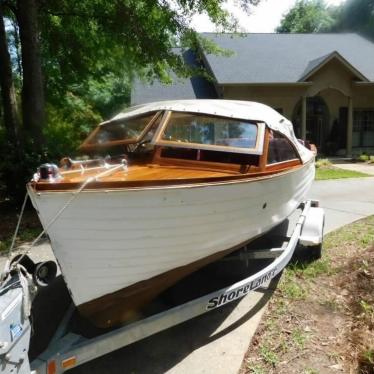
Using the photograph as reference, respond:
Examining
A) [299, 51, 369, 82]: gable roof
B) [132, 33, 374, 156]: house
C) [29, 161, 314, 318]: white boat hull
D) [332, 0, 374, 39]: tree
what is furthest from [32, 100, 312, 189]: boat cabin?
[332, 0, 374, 39]: tree

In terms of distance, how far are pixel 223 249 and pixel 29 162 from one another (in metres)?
5.72

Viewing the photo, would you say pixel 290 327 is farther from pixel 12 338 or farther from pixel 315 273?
pixel 12 338

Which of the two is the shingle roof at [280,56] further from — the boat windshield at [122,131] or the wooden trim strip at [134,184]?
the wooden trim strip at [134,184]

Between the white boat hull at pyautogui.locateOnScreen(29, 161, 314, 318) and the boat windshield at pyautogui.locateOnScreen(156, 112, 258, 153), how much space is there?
2.27ft

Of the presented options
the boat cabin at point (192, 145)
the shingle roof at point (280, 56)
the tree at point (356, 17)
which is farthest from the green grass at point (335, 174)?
the tree at point (356, 17)

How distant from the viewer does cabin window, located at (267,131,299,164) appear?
15.6 ft

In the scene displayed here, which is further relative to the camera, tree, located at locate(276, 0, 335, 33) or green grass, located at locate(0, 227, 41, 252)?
tree, located at locate(276, 0, 335, 33)

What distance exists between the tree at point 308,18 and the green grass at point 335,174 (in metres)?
44.7

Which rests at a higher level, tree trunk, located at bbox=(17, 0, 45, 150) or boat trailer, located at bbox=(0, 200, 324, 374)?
tree trunk, located at bbox=(17, 0, 45, 150)

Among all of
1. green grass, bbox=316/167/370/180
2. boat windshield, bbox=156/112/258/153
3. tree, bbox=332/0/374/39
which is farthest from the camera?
tree, bbox=332/0/374/39

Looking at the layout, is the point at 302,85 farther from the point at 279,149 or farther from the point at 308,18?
the point at 308,18

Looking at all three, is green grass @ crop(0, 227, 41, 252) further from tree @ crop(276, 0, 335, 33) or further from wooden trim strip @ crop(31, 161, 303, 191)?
tree @ crop(276, 0, 335, 33)

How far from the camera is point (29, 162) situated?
8461 mm

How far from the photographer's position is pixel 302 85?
18906 millimetres
